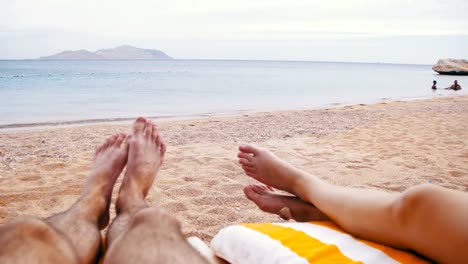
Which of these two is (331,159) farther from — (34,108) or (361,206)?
(34,108)

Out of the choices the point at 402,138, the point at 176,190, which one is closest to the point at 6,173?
the point at 176,190

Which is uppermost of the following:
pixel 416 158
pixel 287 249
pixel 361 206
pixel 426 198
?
pixel 426 198

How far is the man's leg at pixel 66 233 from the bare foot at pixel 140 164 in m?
0.08

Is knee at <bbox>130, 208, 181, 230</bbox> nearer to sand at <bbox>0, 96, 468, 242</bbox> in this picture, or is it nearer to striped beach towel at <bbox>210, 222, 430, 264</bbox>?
striped beach towel at <bbox>210, 222, 430, 264</bbox>

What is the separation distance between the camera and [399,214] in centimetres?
114

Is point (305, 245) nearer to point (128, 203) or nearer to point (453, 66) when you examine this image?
point (128, 203)

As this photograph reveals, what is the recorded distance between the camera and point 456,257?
40.4 inches

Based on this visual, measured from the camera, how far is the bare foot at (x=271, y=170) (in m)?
1.95

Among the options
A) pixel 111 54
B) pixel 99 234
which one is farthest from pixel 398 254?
pixel 111 54

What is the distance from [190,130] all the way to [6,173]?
9.98 ft

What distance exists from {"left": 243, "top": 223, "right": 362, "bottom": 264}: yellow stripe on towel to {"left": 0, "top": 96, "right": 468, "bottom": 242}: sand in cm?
80

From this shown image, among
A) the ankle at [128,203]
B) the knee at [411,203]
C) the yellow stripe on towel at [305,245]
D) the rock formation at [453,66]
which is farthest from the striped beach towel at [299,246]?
the rock formation at [453,66]

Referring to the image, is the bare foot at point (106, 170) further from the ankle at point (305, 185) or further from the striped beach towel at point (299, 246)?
the ankle at point (305, 185)

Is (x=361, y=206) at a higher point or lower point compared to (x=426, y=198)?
lower
